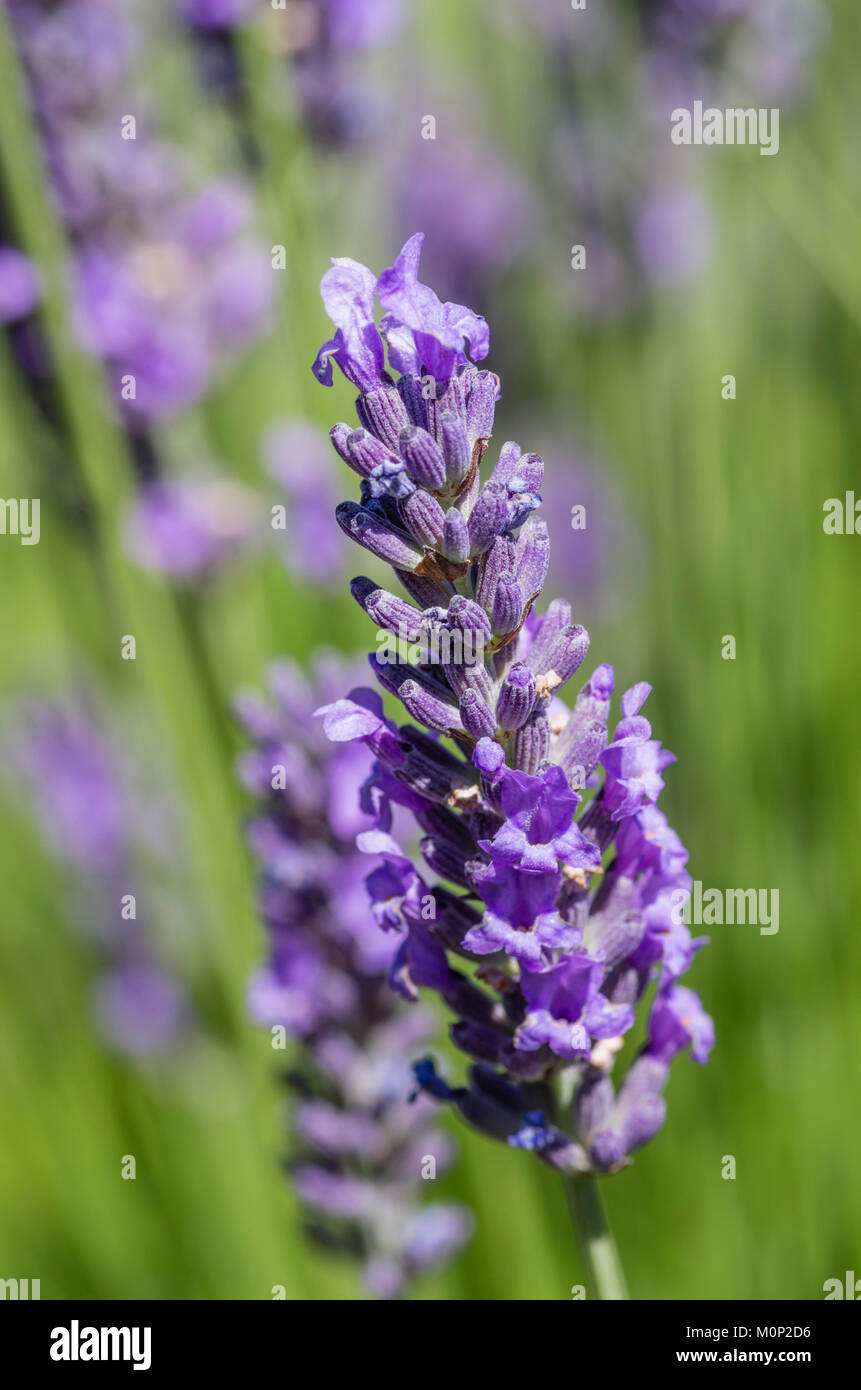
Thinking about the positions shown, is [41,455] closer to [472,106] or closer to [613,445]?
[613,445]

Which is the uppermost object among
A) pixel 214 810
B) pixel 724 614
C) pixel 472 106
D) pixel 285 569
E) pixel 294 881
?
pixel 472 106

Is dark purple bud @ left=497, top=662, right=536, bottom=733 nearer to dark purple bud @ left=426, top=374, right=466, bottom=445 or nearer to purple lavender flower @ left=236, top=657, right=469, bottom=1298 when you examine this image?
dark purple bud @ left=426, top=374, right=466, bottom=445

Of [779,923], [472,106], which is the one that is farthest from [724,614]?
[472,106]

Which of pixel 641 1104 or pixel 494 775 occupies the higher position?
pixel 494 775

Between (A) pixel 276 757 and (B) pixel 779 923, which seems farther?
(B) pixel 779 923

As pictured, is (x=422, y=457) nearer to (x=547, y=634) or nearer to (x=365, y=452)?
(x=365, y=452)

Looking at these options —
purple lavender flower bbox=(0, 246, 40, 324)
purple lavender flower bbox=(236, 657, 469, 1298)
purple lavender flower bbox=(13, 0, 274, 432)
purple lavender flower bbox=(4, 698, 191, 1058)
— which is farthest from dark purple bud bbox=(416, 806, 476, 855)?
purple lavender flower bbox=(4, 698, 191, 1058)

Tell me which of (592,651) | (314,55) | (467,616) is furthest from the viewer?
(592,651)

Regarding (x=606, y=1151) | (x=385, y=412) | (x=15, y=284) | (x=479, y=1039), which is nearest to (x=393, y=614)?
(x=385, y=412)
